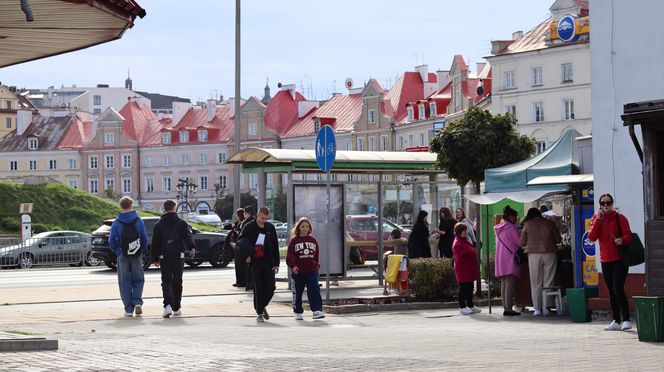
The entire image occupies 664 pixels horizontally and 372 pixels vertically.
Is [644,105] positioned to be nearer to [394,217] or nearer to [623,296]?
[623,296]

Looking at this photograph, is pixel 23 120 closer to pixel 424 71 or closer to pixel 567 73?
pixel 424 71

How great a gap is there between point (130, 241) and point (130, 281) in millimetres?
627

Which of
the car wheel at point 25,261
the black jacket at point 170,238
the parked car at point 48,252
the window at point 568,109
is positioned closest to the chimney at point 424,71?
the window at point 568,109

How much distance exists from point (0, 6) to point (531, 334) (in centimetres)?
753

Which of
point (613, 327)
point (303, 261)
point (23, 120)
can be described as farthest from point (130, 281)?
point (23, 120)

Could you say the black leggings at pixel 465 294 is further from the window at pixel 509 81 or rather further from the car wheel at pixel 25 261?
the window at pixel 509 81

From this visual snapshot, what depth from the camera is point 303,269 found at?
20219mm

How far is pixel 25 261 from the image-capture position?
152 feet

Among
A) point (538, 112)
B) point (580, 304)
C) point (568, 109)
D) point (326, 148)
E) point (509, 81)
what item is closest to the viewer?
point (580, 304)

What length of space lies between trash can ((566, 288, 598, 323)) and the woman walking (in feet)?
5.67

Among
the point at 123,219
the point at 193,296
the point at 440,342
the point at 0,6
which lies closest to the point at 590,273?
the point at 440,342

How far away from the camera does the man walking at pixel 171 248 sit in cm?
2091

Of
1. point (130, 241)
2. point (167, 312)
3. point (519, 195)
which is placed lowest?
point (167, 312)

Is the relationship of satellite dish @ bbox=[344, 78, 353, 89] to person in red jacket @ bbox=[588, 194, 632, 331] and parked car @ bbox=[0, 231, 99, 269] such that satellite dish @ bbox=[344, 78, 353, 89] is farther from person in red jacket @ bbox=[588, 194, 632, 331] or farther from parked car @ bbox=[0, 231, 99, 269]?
person in red jacket @ bbox=[588, 194, 632, 331]
